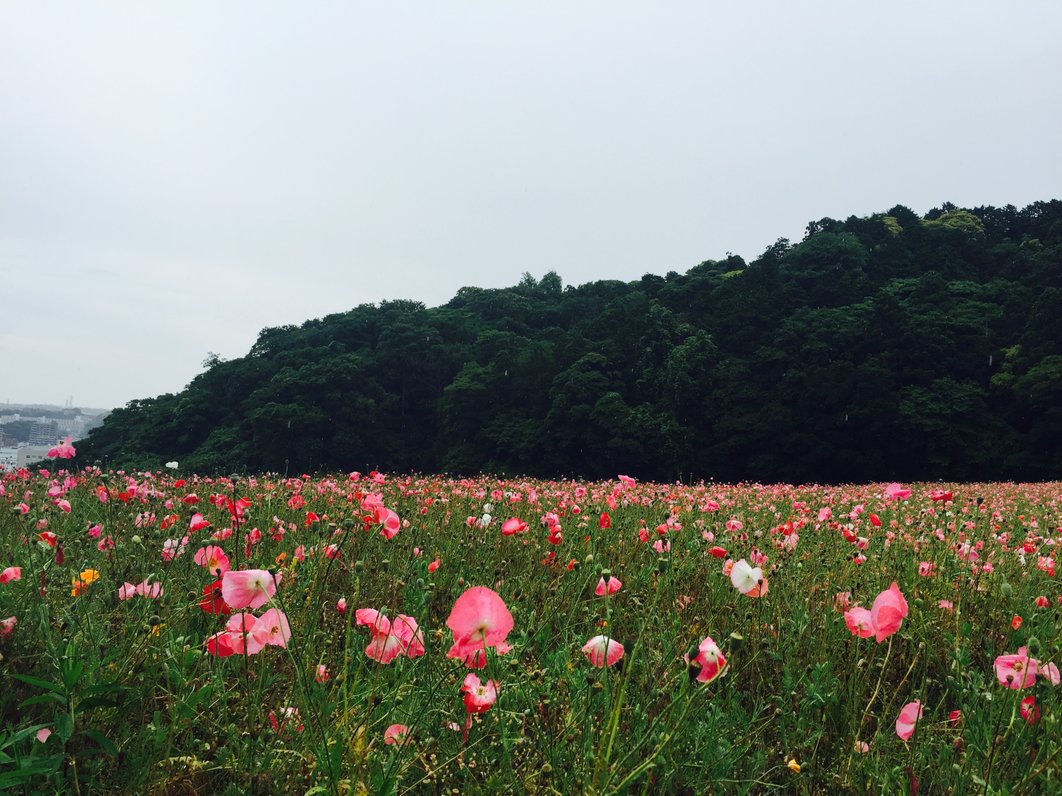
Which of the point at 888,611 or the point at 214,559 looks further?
the point at 214,559

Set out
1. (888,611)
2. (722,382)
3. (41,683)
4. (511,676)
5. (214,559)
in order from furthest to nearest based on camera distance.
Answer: (722,382) < (511,676) < (214,559) < (888,611) < (41,683)

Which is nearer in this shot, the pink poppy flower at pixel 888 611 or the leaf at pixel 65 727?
the leaf at pixel 65 727

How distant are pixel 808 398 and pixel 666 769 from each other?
25513 mm

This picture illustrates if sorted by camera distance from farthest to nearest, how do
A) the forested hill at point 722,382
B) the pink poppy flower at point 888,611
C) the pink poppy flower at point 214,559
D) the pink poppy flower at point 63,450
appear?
1. the forested hill at point 722,382
2. the pink poppy flower at point 63,450
3. the pink poppy flower at point 214,559
4. the pink poppy flower at point 888,611

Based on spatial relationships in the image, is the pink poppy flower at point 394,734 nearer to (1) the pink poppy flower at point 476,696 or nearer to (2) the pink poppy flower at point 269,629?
(1) the pink poppy flower at point 476,696

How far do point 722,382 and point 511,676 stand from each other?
82.2 ft

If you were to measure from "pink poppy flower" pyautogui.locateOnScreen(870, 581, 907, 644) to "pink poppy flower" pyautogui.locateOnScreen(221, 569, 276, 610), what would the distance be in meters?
1.41

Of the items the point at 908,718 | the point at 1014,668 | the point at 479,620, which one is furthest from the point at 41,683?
the point at 1014,668

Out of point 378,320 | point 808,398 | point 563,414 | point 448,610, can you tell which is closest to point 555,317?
point 378,320

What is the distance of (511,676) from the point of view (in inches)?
78.7

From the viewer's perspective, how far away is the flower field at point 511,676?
1481mm

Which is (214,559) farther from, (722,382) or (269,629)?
(722,382)

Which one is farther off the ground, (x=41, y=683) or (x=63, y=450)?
(x=63, y=450)

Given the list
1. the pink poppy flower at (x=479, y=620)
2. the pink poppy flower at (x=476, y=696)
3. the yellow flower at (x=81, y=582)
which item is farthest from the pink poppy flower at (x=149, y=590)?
the pink poppy flower at (x=479, y=620)
